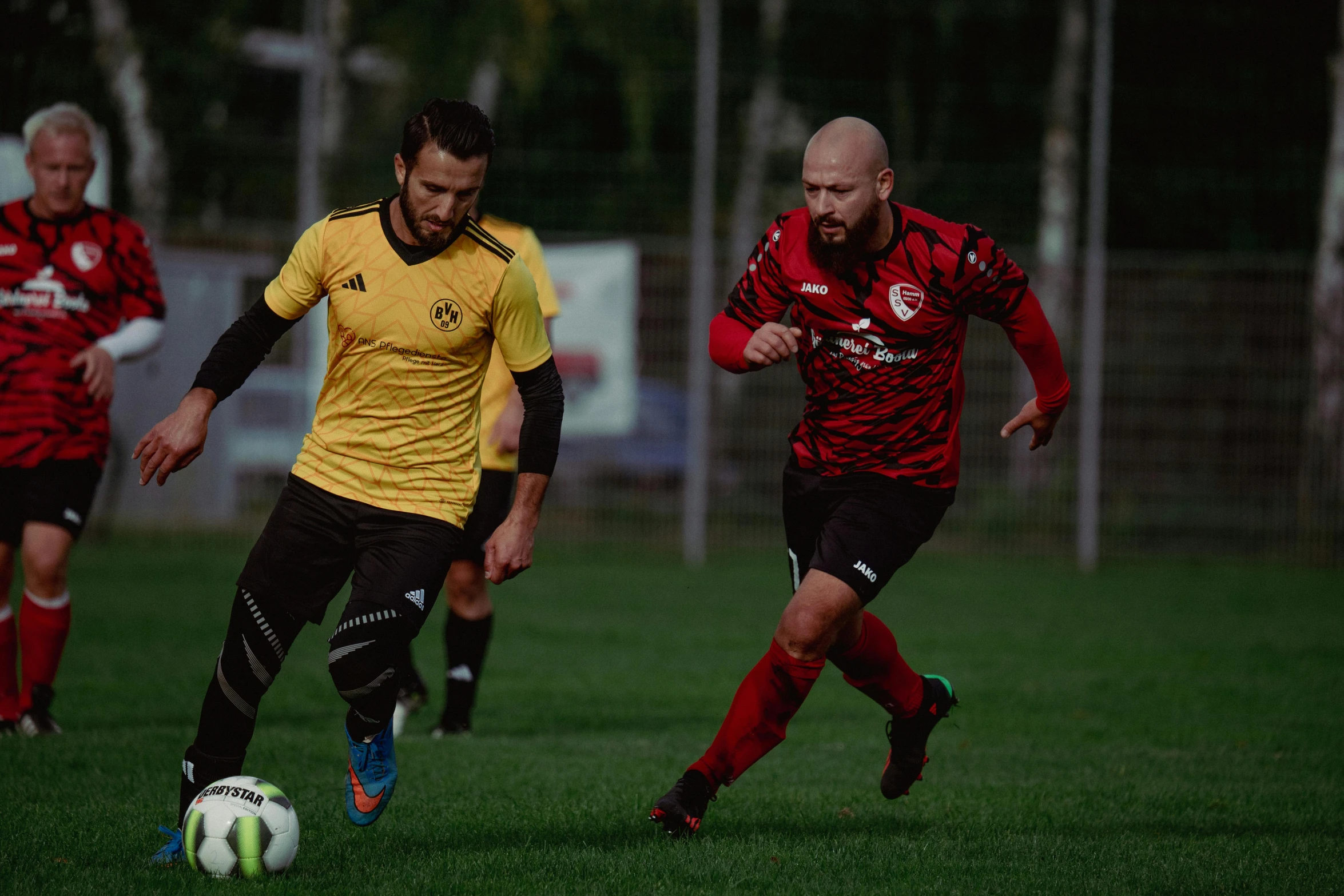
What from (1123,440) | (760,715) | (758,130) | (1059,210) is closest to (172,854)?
(760,715)

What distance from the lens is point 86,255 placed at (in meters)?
7.05

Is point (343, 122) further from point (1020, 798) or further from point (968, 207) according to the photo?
point (1020, 798)

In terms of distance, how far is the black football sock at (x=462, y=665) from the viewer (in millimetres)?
7391

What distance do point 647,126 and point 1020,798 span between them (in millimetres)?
13661

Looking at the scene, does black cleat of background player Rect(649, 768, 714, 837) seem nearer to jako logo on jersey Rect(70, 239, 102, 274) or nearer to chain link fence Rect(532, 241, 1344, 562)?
jako logo on jersey Rect(70, 239, 102, 274)

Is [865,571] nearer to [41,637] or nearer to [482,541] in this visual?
[482,541]

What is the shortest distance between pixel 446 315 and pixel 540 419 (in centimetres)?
43

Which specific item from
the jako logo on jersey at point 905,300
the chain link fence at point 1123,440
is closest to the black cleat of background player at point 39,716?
the jako logo on jersey at point 905,300

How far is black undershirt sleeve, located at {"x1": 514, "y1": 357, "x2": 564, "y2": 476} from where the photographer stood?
191 inches

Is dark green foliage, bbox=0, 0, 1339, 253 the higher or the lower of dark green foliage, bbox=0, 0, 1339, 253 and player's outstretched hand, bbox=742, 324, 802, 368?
the higher

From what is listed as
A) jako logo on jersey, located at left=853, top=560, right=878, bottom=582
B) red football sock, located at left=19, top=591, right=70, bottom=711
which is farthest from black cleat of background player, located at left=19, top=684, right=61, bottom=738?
jako logo on jersey, located at left=853, top=560, right=878, bottom=582

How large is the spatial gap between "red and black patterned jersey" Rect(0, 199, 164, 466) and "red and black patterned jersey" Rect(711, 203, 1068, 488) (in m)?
3.19

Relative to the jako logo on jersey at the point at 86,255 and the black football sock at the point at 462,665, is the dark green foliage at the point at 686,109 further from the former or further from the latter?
the black football sock at the point at 462,665

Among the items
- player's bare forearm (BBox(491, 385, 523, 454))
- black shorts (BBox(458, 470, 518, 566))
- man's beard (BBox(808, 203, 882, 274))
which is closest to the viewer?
man's beard (BBox(808, 203, 882, 274))
